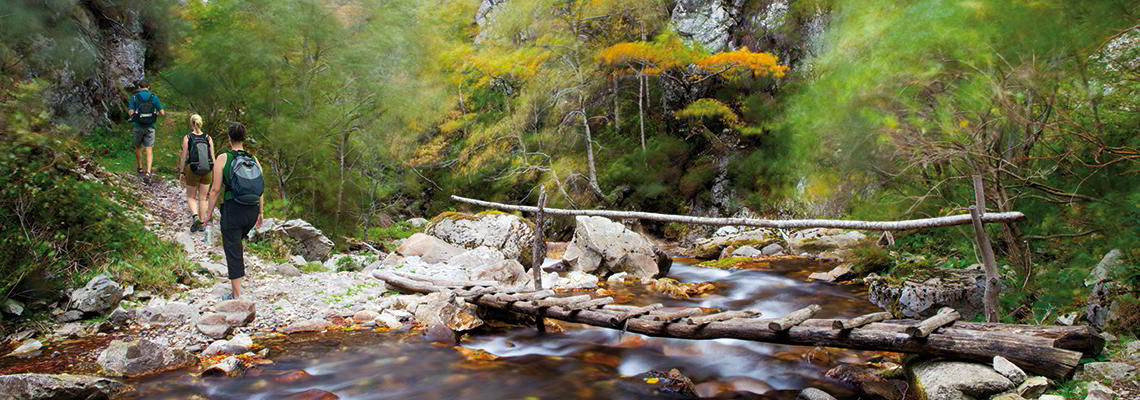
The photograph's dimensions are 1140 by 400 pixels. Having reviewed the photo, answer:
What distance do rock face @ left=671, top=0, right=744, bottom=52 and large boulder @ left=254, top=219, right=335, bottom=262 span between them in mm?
13753

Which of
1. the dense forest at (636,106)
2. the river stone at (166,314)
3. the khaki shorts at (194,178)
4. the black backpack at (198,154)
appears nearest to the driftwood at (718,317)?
the dense forest at (636,106)

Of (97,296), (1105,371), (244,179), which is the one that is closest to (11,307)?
(97,296)

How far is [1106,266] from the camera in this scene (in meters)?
4.28

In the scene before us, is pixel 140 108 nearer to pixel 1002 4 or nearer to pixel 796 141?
pixel 1002 4

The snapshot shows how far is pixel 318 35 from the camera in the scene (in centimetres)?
977

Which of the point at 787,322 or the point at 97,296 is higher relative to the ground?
the point at 97,296

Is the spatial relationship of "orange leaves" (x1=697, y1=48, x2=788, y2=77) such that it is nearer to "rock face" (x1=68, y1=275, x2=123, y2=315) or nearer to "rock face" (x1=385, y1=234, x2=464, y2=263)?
"rock face" (x1=385, y1=234, x2=464, y2=263)

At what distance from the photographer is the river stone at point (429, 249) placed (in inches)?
385

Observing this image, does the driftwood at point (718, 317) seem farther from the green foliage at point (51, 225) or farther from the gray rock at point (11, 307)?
the gray rock at point (11, 307)

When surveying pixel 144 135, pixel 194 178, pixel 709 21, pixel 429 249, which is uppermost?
pixel 709 21

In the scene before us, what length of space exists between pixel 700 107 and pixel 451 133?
8509 millimetres

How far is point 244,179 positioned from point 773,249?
10.9 metres

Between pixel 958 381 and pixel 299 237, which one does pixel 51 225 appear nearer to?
pixel 299 237

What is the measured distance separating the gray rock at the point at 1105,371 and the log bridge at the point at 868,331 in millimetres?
81
